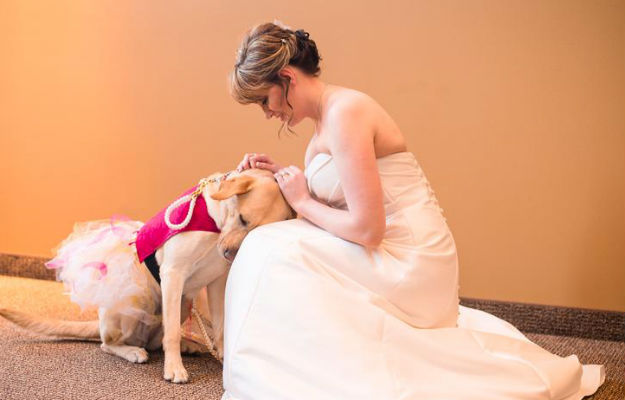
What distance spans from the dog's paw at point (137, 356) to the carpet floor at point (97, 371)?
0.02m

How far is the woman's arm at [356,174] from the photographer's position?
1.88 meters

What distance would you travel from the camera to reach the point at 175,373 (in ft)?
7.34

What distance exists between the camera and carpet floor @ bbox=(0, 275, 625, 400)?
2.11 metres

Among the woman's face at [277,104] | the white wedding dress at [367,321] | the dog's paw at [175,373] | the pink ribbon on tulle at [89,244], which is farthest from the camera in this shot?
the pink ribbon on tulle at [89,244]

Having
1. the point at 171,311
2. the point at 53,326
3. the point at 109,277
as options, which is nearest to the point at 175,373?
the point at 171,311

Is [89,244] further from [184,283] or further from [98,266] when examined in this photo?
[184,283]

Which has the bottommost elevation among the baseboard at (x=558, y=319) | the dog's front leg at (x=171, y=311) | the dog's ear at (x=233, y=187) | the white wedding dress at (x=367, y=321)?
the baseboard at (x=558, y=319)

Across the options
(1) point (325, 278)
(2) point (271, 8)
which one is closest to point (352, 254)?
(1) point (325, 278)

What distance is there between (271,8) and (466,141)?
124cm

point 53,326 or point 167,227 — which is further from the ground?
point 167,227

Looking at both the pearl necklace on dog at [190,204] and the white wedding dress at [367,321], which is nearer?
the white wedding dress at [367,321]

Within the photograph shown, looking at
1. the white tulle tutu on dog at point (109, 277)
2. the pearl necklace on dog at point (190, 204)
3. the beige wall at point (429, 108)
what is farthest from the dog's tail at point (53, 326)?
the beige wall at point (429, 108)

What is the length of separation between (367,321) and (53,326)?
141cm

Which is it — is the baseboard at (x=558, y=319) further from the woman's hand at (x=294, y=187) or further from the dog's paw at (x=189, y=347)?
the woman's hand at (x=294, y=187)
